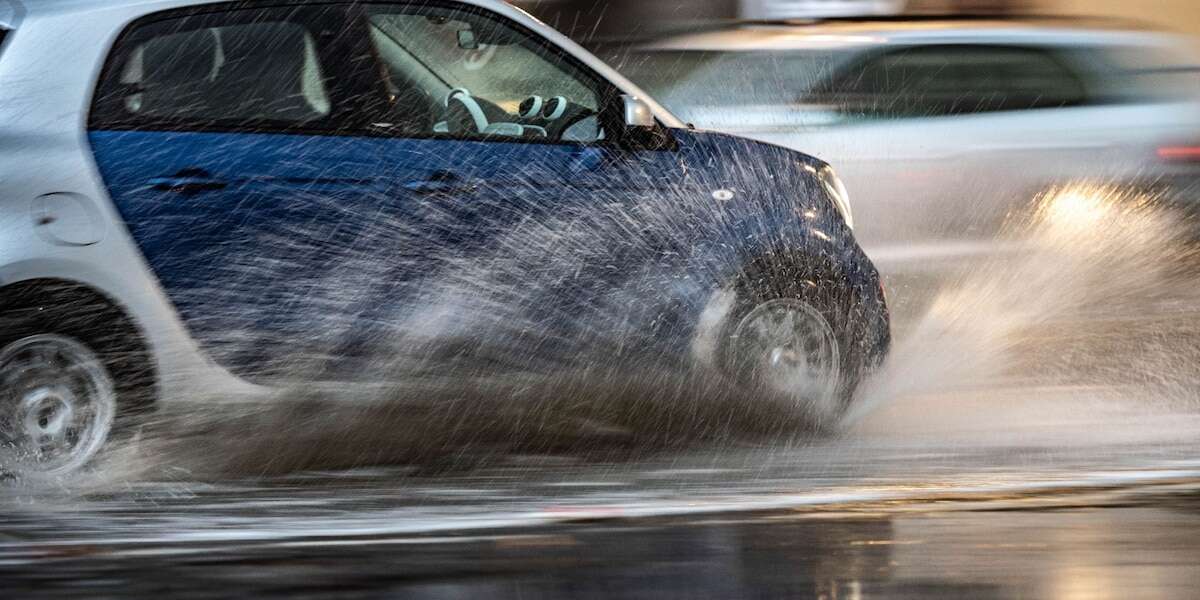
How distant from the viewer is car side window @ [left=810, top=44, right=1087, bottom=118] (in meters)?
8.60

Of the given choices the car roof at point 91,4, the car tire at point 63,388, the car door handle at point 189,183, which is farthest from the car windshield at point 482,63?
the car tire at point 63,388

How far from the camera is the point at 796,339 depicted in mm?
6387

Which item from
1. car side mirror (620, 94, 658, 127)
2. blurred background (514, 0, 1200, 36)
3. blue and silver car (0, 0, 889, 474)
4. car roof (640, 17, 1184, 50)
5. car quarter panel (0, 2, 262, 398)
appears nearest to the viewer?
car quarter panel (0, 2, 262, 398)

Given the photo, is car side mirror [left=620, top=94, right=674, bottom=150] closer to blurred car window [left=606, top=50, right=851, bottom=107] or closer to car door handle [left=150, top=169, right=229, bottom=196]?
car door handle [left=150, top=169, right=229, bottom=196]

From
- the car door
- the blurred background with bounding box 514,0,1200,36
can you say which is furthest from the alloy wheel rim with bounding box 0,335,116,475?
the blurred background with bounding box 514,0,1200,36

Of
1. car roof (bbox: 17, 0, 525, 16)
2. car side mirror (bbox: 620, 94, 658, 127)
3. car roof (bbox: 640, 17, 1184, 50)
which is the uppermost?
car roof (bbox: 17, 0, 525, 16)

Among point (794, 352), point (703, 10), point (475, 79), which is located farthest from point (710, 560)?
point (703, 10)

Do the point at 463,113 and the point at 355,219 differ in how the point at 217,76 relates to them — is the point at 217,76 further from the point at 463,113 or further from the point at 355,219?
the point at 463,113

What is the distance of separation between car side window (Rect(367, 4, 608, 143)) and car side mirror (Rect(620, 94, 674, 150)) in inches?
3.9

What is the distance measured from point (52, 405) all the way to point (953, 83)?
185 inches

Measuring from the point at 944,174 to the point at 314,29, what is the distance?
365 centimetres

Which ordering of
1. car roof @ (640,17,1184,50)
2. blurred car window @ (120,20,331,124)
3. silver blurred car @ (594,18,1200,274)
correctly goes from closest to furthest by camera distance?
blurred car window @ (120,20,331,124) < silver blurred car @ (594,18,1200,274) < car roof @ (640,17,1184,50)

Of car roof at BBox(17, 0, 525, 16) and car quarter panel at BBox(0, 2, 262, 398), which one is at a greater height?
car roof at BBox(17, 0, 525, 16)

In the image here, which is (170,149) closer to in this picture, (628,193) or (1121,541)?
(628,193)
